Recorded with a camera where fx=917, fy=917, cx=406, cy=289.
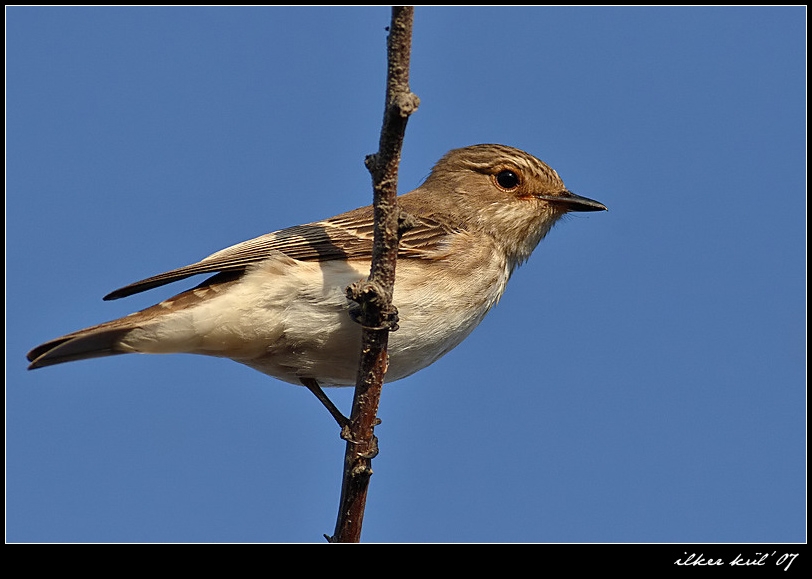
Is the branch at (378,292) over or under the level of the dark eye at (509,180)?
under

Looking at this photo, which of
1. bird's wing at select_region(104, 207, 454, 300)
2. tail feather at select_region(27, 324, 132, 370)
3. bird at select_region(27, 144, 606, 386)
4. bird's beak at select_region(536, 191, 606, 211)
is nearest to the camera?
tail feather at select_region(27, 324, 132, 370)

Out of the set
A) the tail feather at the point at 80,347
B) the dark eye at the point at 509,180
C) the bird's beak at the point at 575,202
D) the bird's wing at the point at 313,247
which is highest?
the dark eye at the point at 509,180

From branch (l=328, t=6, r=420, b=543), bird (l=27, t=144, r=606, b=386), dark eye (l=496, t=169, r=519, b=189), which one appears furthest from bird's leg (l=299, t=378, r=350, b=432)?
dark eye (l=496, t=169, r=519, b=189)

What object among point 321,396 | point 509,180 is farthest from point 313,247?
point 509,180

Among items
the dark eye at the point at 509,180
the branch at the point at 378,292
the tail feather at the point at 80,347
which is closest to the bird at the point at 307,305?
the tail feather at the point at 80,347

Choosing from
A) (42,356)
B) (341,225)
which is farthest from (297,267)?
(42,356)

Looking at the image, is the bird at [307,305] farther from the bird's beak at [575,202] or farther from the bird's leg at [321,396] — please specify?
the bird's beak at [575,202]

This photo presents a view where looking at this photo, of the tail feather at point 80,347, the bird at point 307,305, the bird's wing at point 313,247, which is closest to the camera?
the tail feather at point 80,347

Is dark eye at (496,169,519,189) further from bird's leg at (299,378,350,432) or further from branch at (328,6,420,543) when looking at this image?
branch at (328,6,420,543)
